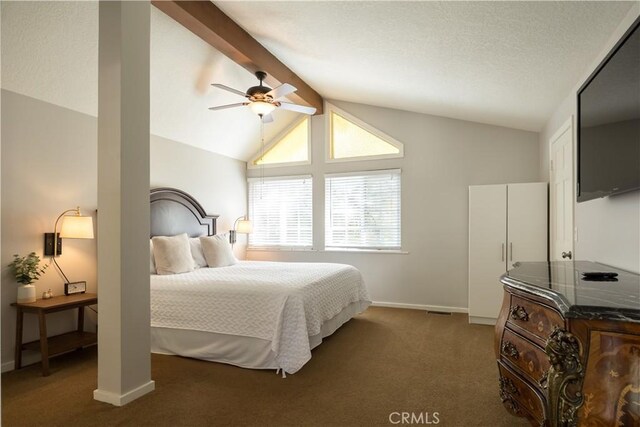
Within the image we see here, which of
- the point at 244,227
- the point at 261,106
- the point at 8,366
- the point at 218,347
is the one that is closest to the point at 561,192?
the point at 261,106

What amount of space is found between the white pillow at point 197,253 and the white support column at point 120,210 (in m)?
2.15

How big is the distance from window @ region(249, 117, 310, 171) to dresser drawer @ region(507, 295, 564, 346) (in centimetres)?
467

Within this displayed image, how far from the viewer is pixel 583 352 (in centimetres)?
125

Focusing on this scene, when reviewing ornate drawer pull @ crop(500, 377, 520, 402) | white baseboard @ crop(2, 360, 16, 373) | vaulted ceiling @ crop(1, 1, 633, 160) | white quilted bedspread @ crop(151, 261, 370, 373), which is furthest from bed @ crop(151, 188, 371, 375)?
vaulted ceiling @ crop(1, 1, 633, 160)

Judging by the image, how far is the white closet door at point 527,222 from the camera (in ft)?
14.3

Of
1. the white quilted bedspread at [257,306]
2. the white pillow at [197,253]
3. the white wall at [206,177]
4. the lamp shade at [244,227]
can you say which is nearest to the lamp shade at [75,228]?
the white quilted bedspread at [257,306]

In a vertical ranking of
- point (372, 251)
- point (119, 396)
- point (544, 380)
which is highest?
point (372, 251)

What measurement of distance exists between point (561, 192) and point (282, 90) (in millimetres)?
2949

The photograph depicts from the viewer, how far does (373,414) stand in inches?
96.5

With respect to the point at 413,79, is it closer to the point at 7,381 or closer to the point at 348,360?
the point at 348,360

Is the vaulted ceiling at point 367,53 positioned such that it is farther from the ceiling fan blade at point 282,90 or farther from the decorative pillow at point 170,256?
the decorative pillow at point 170,256

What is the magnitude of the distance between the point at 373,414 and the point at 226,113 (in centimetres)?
432

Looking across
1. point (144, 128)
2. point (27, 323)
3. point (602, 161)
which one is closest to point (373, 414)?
point (602, 161)

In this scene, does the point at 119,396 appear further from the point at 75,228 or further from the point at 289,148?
the point at 289,148
